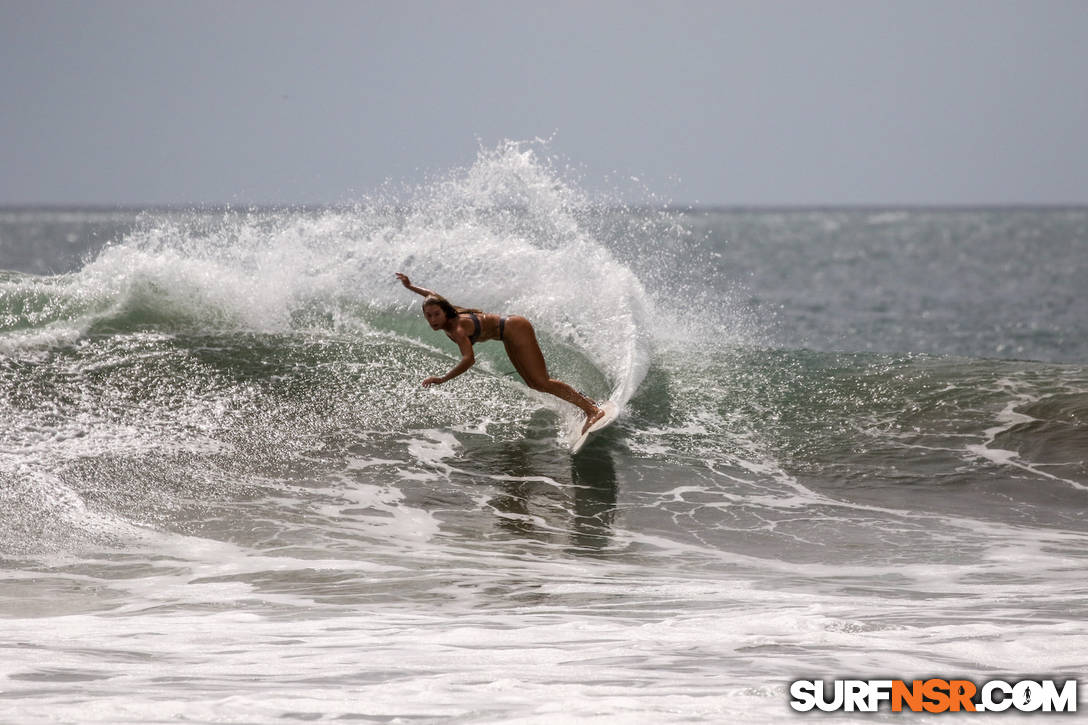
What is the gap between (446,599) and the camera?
5.99 meters

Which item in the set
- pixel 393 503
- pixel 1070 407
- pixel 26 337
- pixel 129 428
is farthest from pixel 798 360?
pixel 26 337

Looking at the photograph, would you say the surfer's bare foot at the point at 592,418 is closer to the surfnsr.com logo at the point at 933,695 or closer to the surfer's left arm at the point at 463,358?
the surfer's left arm at the point at 463,358

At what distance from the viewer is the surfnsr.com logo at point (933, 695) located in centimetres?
418

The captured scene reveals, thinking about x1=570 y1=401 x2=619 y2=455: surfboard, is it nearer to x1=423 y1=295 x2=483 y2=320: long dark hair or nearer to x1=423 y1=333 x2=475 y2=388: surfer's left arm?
x1=423 y1=333 x2=475 y2=388: surfer's left arm

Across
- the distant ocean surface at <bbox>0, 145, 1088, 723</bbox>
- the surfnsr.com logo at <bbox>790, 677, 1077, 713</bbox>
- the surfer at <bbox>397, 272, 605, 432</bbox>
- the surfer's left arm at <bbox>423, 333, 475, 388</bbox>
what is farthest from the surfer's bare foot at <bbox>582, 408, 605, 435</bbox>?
the surfnsr.com logo at <bbox>790, 677, 1077, 713</bbox>

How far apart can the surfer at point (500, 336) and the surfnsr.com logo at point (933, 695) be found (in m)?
4.62

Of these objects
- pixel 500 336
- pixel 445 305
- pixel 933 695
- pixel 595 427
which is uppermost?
pixel 445 305

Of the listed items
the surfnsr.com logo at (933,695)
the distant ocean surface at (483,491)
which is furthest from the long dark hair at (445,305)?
the surfnsr.com logo at (933,695)

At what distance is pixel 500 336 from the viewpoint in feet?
30.3

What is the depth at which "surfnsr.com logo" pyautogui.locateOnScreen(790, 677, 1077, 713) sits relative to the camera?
418 cm

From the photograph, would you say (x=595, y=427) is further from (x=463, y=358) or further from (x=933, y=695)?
(x=933, y=695)

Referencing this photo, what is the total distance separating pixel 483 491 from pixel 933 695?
456 cm

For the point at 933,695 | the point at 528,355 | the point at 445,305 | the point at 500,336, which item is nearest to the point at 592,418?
the point at 528,355

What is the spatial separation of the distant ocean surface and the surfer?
1.42 feet
